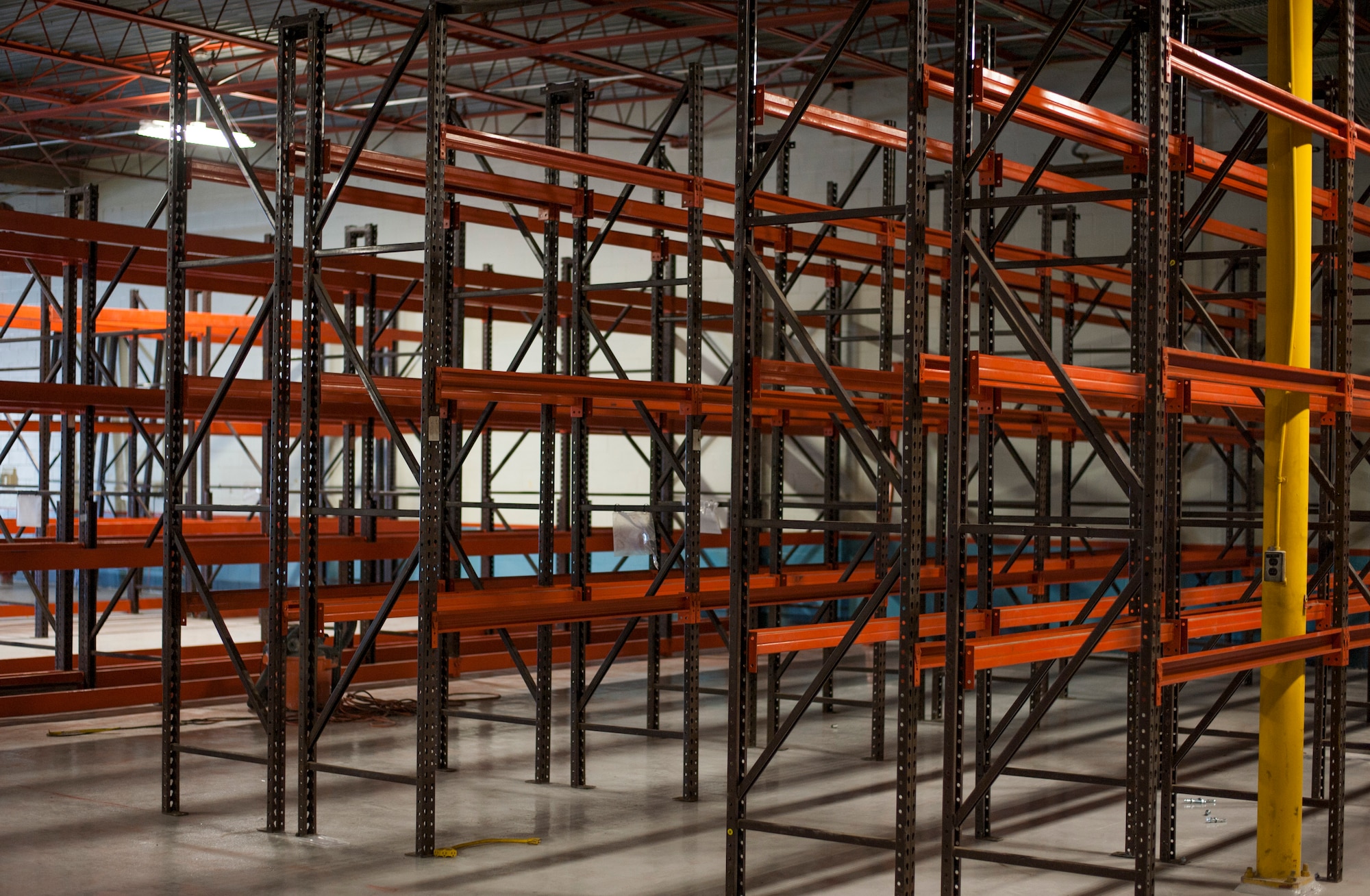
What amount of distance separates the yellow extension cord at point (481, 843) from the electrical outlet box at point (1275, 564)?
419cm

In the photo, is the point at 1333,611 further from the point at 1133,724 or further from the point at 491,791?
the point at 491,791

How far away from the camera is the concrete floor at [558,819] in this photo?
25.6ft

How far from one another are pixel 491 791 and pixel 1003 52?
13408 millimetres

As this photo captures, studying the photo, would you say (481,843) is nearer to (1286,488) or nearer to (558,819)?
(558,819)

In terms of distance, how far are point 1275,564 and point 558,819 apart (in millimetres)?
4374

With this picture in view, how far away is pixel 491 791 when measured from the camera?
10.1m

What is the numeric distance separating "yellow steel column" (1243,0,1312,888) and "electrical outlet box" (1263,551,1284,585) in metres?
0.07

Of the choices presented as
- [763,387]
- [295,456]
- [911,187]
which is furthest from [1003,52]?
[911,187]

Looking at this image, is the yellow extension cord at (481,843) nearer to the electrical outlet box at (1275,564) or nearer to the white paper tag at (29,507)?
the electrical outlet box at (1275,564)

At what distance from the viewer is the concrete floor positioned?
25.6ft

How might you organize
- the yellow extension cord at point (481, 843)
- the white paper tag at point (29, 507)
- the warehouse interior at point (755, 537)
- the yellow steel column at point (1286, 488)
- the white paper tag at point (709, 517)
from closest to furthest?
the warehouse interior at point (755, 537)
the yellow steel column at point (1286, 488)
the yellow extension cord at point (481, 843)
the white paper tag at point (709, 517)
the white paper tag at point (29, 507)

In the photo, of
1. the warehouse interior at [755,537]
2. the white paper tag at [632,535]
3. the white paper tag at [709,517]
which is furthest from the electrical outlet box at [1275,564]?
the white paper tag at [632,535]

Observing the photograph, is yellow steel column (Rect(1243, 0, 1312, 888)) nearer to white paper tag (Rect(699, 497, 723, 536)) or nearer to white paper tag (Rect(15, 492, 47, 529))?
white paper tag (Rect(699, 497, 723, 536))

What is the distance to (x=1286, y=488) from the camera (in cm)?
788
